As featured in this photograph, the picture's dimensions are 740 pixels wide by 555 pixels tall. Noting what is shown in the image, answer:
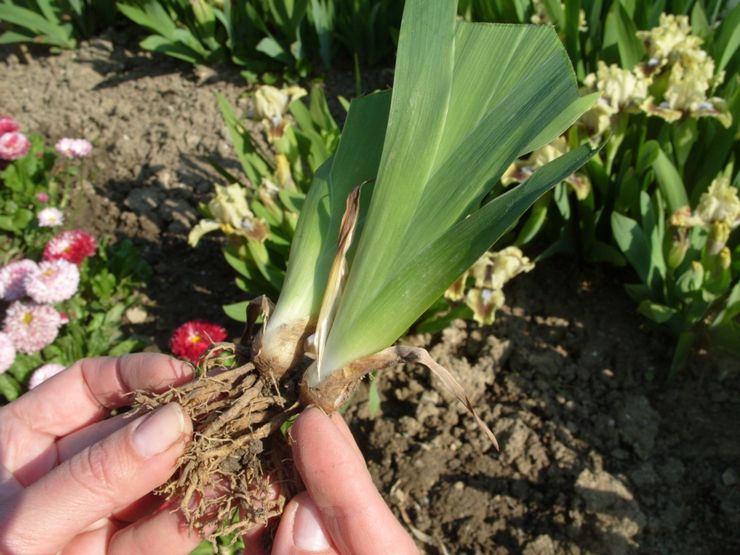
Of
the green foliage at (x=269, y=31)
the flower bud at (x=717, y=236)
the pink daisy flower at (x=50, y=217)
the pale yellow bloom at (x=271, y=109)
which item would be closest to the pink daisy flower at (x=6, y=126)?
the pink daisy flower at (x=50, y=217)

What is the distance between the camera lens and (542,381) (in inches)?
85.1

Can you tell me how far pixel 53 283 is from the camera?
231cm

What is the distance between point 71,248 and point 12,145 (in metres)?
0.72

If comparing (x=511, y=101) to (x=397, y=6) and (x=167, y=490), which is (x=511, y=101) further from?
(x=397, y=6)

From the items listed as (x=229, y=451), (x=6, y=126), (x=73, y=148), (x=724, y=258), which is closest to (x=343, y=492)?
(x=229, y=451)

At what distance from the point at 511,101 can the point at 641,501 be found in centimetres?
129

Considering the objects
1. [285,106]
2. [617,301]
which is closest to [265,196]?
[285,106]

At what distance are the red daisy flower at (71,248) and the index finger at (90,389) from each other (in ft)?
3.06

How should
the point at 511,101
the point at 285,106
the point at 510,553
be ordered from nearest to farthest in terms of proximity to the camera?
the point at 511,101 < the point at 510,553 < the point at 285,106

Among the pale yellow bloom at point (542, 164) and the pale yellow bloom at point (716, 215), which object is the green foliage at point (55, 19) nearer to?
the pale yellow bloom at point (542, 164)

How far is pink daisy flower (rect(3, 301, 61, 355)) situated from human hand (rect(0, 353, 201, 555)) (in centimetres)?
72

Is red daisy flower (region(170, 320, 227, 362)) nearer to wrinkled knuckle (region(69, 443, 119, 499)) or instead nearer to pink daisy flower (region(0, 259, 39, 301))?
pink daisy flower (region(0, 259, 39, 301))

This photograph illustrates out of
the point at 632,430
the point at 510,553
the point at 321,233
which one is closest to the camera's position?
the point at 321,233

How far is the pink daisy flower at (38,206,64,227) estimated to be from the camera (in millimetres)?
2686
